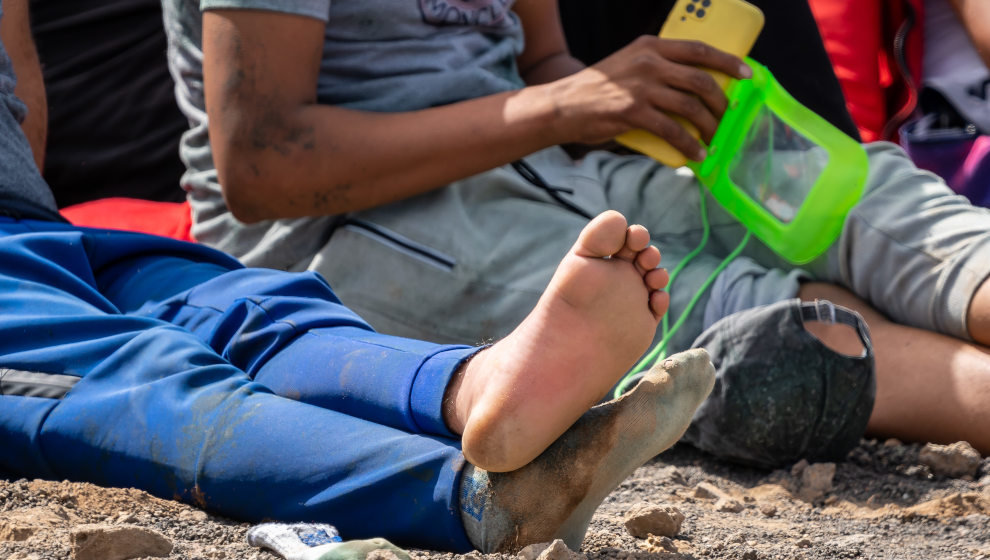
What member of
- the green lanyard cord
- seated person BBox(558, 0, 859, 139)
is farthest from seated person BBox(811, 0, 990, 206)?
the green lanyard cord

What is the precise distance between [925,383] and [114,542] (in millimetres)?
1103

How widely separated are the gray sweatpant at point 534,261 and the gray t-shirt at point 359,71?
0.16ft

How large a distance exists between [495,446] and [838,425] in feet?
2.28

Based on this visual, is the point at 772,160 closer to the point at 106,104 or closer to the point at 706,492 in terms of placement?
the point at 706,492

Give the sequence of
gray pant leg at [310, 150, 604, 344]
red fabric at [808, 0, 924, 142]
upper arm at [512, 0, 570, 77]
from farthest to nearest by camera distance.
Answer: red fabric at [808, 0, 924, 142]
upper arm at [512, 0, 570, 77]
gray pant leg at [310, 150, 604, 344]

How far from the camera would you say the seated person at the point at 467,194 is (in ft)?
4.78

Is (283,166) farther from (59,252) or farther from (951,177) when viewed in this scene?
(951,177)

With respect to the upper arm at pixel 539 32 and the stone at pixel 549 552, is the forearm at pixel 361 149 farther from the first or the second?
the stone at pixel 549 552

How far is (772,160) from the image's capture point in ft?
5.41

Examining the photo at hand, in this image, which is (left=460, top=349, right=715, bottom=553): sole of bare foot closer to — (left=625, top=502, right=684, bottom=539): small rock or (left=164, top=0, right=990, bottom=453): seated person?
(left=625, top=502, right=684, bottom=539): small rock

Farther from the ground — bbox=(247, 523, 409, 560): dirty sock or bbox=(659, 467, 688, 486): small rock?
bbox=(247, 523, 409, 560): dirty sock

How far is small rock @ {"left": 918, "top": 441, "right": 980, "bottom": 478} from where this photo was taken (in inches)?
52.9

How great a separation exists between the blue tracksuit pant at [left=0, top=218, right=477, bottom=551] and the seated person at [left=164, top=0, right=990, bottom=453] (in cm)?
35

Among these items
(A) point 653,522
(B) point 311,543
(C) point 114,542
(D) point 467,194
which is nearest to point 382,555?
(B) point 311,543
